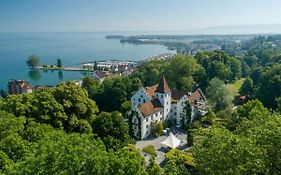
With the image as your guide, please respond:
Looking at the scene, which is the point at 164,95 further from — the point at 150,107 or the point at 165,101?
the point at 150,107

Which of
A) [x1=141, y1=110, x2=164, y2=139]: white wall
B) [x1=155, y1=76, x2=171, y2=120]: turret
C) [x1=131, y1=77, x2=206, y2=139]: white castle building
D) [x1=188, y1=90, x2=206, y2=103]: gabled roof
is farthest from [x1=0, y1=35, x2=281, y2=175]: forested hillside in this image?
[x1=141, y1=110, x2=164, y2=139]: white wall

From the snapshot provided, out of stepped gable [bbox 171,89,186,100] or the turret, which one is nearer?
the turret

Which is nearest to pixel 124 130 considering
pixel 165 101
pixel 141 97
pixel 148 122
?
pixel 148 122

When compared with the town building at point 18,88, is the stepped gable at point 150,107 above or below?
above

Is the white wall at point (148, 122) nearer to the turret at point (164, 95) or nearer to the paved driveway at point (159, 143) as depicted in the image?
the paved driveway at point (159, 143)

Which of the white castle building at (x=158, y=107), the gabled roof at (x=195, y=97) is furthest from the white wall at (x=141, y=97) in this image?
the gabled roof at (x=195, y=97)

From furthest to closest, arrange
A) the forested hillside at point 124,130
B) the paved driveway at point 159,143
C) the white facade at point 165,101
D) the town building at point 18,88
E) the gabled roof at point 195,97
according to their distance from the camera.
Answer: the town building at point 18,88
the gabled roof at point 195,97
the white facade at point 165,101
the paved driveway at point 159,143
the forested hillside at point 124,130

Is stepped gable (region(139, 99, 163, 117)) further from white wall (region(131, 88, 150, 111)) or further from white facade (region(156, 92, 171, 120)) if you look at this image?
white wall (region(131, 88, 150, 111))

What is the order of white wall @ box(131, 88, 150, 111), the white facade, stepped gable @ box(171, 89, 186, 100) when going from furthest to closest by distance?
stepped gable @ box(171, 89, 186, 100) < white wall @ box(131, 88, 150, 111) < the white facade
